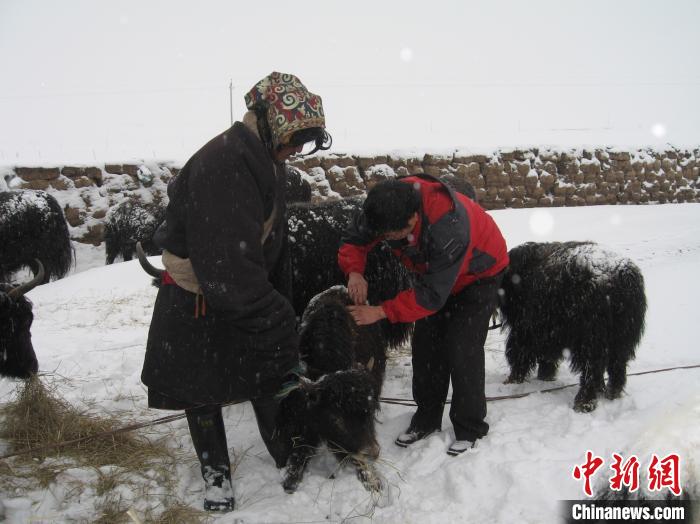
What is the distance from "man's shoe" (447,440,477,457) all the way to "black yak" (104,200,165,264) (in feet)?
23.3

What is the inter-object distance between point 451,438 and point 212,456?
51.2 inches

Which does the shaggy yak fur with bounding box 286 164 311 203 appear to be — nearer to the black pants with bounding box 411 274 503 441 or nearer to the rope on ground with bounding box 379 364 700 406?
the rope on ground with bounding box 379 364 700 406

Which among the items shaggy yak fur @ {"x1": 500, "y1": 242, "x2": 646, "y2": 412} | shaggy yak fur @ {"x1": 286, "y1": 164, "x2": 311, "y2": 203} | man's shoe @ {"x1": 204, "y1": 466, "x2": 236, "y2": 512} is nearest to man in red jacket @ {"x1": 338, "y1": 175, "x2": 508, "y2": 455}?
shaggy yak fur @ {"x1": 500, "y1": 242, "x2": 646, "y2": 412}

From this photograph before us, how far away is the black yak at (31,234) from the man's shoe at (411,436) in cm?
631

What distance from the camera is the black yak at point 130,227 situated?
8.74m

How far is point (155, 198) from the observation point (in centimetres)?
1015

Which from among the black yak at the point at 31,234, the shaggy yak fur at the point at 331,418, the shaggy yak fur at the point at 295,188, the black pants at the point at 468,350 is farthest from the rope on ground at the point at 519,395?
the black yak at the point at 31,234

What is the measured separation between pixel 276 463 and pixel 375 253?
1.66 metres

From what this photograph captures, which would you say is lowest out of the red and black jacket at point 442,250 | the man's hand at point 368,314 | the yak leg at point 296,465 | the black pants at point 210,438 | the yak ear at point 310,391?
the yak leg at point 296,465

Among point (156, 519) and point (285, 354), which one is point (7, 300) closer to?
point (156, 519)

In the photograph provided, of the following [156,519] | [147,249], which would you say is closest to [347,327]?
[156,519]

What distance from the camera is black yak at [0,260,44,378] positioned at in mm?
3314

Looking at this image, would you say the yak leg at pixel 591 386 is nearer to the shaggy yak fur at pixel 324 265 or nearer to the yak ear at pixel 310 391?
the shaggy yak fur at pixel 324 265

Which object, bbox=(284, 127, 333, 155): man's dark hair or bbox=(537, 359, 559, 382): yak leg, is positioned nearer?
bbox=(284, 127, 333, 155): man's dark hair
